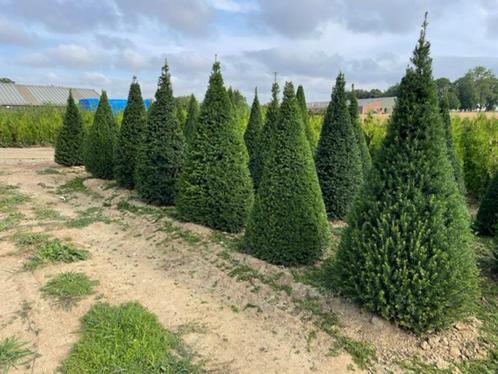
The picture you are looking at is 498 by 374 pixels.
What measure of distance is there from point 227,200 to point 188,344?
255 centimetres

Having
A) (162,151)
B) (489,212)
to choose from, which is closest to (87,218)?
(162,151)

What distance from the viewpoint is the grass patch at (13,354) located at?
2767 millimetres

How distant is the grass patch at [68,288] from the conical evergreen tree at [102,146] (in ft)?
19.1

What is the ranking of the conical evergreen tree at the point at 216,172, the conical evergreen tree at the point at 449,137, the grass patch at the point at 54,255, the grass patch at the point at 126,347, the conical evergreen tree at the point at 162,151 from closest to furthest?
the grass patch at the point at 126,347 → the grass patch at the point at 54,255 → the conical evergreen tree at the point at 216,172 → the conical evergreen tree at the point at 162,151 → the conical evergreen tree at the point at 449,137

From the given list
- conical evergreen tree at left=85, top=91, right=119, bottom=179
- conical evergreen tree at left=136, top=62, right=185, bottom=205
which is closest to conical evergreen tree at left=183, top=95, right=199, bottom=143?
conical evergreen tree at left=85, top=91, right=119, bottom=179

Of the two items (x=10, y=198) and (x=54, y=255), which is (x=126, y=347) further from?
(x=10, y=198)

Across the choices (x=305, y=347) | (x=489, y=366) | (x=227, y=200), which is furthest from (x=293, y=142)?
(x=489, y=366)

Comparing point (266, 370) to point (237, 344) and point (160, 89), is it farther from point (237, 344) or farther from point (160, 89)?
point (160, 89)

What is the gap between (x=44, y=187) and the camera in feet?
29.6

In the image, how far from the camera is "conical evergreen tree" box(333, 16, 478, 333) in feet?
9.63

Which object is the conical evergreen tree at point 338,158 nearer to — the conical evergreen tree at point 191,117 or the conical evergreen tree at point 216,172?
the conical evergreen tree at point 216,172

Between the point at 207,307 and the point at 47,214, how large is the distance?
4.41m

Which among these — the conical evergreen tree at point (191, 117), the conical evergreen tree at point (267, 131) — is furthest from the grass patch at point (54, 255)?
the conical evergreen tree at point (191, 117)

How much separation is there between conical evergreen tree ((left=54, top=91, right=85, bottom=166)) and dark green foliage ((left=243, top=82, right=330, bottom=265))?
367 inches
